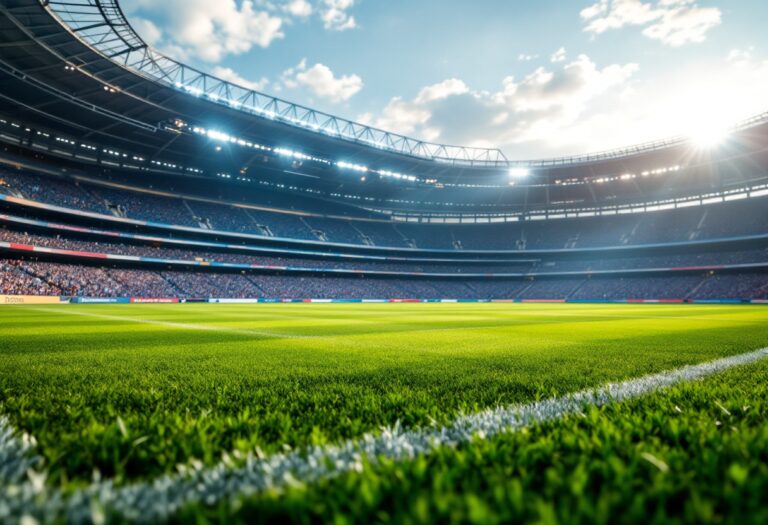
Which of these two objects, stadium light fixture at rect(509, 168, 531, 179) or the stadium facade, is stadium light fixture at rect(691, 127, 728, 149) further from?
stadium light fixture at rect(509, 168, 531, 179)

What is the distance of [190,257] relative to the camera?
45.9 m

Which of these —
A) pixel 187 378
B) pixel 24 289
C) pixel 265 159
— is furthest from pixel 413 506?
pixel 265 159

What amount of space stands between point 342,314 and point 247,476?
57.8 feet

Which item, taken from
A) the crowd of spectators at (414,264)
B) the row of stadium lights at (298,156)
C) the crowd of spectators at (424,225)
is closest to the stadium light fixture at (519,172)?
the row of stadium lights at (298,156)

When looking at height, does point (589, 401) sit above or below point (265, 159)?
below

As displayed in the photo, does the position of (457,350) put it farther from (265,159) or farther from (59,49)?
(265,159)

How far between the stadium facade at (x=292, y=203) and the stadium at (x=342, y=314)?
1.09 feet

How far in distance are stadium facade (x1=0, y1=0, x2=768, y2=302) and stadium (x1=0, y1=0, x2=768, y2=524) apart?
1.09 ft

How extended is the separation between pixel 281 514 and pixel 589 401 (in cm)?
249

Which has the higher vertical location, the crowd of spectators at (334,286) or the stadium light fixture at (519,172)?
the stadium light fixture at (519,172)

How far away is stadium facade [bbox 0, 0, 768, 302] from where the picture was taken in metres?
30.3

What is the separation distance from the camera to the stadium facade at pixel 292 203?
30.3 m

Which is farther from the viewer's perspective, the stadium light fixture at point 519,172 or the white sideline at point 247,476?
the stadium light fixture at point 519,172

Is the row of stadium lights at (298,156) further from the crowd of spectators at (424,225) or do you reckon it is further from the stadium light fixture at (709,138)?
the stadium light fixture at (709,138)
